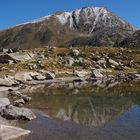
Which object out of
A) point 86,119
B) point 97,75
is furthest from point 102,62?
point 86,119

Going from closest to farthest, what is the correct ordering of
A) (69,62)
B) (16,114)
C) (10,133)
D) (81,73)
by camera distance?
1. (10,133)
2. (16,114)
3. (81,73)
4. (69,62)

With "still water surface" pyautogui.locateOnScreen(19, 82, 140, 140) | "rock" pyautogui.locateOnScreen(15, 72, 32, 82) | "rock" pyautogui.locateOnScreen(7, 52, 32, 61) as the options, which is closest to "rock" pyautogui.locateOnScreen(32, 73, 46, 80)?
"rock" pyautogui.locateOnScreen(15, 72, 32, 82)

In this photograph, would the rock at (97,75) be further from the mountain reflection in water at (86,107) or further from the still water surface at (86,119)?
the still water surface at (86,119)

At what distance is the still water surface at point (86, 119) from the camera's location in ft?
121

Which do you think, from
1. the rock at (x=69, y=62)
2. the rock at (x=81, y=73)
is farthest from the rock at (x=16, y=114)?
the rock at (x=69, y=62)

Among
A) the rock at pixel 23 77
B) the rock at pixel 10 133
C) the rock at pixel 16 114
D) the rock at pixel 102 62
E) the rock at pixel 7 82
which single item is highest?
the rock at pixel 102 62

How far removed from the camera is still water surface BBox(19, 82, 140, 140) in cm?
3678

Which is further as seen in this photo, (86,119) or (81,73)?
(81,73)

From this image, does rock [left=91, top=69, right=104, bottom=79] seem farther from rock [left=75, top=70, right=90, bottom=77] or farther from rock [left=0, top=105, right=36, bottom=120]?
rock [left=0, top=105, right=36, bottom=120]

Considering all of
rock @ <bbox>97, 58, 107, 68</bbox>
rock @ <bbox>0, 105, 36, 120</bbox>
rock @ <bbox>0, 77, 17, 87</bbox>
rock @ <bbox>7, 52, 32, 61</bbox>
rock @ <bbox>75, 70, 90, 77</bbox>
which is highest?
rock @ <bbox>7, 52, 32, 61</bbox>

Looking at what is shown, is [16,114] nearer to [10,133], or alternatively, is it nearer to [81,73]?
[10,133]

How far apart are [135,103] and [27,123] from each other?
80.6 ft

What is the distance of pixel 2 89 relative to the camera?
84562 mm

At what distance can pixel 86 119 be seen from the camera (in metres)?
46.8
